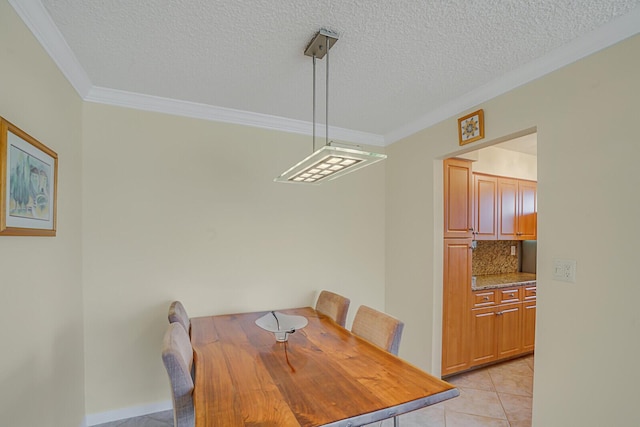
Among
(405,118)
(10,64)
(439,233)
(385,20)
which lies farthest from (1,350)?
(405,118)

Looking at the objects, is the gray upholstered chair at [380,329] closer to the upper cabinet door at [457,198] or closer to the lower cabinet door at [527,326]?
the upper cabinet door at [457,198]

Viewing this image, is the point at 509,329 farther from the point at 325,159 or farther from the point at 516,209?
the point at 325,159

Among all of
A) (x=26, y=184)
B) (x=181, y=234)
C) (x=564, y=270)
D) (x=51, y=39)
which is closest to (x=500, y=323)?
(x=564, y=270)

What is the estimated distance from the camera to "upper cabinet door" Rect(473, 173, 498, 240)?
9.98 feet

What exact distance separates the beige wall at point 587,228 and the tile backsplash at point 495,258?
2037 millimetres

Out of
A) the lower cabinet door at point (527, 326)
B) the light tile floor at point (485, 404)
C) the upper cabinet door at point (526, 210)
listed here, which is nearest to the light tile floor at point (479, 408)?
the light tile floor at point (485, 404)

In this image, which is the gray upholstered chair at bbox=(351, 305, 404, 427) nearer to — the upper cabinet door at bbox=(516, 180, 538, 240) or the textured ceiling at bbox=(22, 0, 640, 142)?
the textured ceiling at bbox=(22, 0, 640, 142)

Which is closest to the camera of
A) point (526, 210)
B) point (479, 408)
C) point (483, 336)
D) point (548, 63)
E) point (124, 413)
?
point (548, 63)

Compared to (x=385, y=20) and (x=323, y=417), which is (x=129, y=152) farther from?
(x=323, y=417)

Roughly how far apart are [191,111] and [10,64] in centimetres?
121

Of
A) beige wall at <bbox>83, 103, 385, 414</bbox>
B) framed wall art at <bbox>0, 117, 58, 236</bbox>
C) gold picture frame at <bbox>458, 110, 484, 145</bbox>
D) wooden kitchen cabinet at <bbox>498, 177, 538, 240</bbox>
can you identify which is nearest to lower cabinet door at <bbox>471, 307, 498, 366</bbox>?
wooden kitchen cabinet at <bbox>498, 177, 538, 240</bbox>

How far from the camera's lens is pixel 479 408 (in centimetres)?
231

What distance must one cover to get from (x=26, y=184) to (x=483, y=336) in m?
3.60

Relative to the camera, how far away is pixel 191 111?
7.85ft
